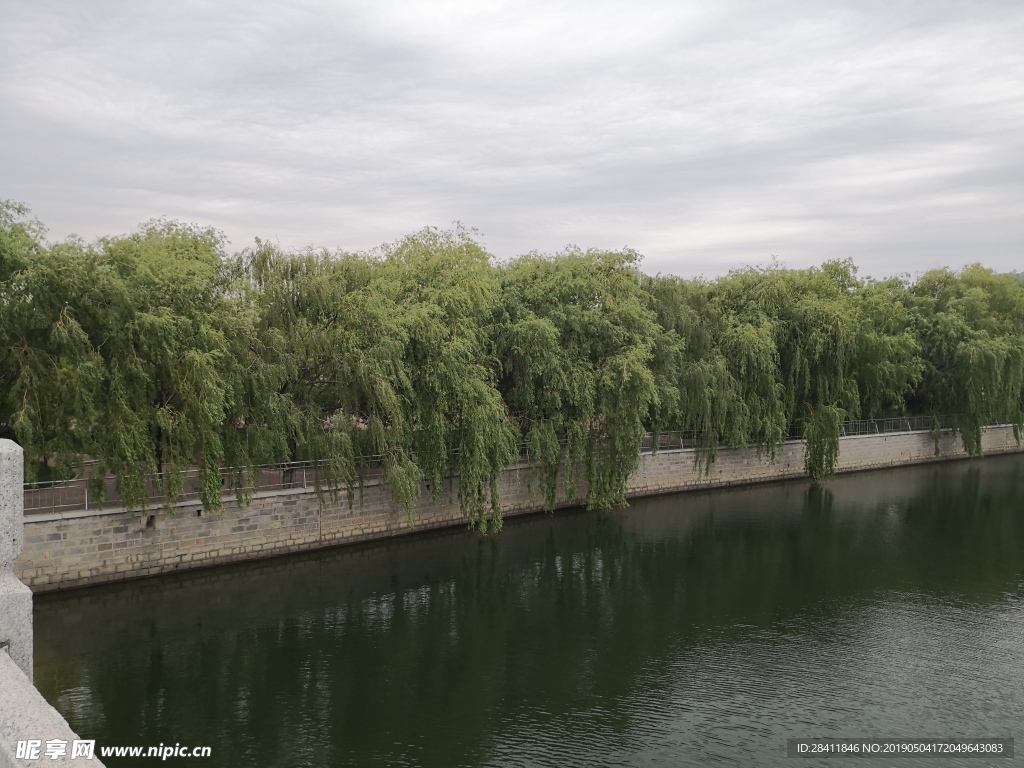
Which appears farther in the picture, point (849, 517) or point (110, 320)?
point (849, 517)

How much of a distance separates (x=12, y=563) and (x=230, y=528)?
14.8 meters

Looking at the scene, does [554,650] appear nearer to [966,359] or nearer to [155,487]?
[155,487]

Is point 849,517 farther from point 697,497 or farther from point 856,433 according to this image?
point 856,433

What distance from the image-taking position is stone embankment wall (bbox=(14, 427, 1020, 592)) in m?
15.4

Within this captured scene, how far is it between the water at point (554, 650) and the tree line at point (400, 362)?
2270 mm

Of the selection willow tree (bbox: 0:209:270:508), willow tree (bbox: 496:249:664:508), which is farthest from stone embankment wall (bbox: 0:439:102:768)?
willow tree (bbox: 496:249:664:508)

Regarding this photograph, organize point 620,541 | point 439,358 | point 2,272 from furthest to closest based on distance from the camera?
point 620,541 < point 439,358 < point 2,272

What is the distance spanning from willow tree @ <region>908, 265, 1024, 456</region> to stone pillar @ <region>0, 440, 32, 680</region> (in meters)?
35.6

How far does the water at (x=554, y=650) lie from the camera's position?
10.8m

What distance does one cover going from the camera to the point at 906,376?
110 feet

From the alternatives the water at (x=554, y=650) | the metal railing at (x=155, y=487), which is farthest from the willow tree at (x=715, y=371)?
the metal railing at (x=155, y=487)

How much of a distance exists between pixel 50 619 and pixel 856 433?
95.3 ft

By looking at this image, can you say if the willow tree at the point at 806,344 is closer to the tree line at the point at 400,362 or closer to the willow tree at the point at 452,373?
the tree line at the point at 400,362

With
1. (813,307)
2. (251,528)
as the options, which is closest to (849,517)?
(813,307)
